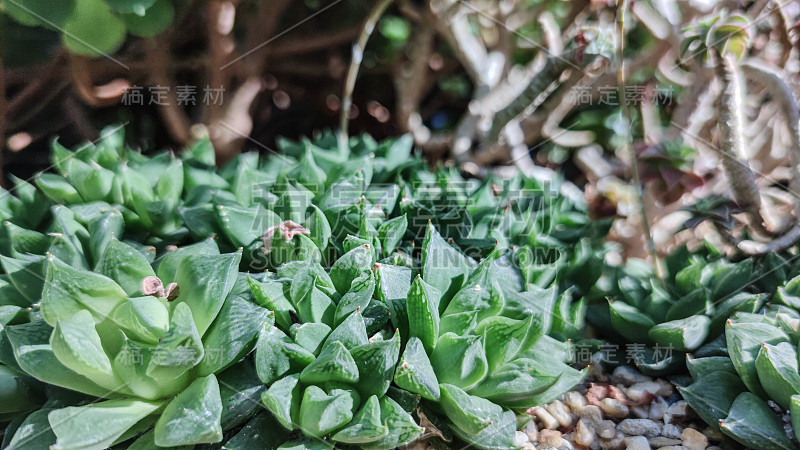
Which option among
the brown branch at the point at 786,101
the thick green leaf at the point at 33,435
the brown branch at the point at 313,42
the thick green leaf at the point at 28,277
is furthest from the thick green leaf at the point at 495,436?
the brown branch at the point at 313,42

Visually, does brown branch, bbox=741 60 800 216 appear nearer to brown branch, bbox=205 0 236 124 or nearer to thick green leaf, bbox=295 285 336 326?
thick green leaf, bbox=295 285 336 326

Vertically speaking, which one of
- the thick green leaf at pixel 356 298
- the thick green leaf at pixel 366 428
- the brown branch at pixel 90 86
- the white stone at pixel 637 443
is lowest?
the white stone at pixel 637 443

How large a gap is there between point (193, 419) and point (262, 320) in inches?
6.4

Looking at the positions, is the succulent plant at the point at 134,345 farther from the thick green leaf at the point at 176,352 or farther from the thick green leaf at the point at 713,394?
the thick green leaf at the point at 713,394

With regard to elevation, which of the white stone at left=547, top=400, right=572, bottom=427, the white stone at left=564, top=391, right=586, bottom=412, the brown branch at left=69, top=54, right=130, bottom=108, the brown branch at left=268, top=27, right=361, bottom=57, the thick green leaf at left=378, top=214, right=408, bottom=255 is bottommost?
the white stone at left=547, top=400, right=572, bottom=427

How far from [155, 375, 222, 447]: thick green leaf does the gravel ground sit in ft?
1.67

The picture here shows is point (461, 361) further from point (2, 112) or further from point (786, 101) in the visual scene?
point (2, 112)

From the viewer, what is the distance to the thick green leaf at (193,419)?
2.60 ft

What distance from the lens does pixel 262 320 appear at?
88 centimetres

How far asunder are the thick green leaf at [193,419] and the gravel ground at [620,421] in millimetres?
508

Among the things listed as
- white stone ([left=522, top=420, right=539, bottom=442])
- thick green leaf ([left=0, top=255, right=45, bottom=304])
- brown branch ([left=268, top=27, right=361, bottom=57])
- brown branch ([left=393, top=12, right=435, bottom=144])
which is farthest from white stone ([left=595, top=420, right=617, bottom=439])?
brown branch ([left=268, top=27, right=361, bottom=57])

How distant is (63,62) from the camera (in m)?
1.73

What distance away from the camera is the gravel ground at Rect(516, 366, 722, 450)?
1032mm

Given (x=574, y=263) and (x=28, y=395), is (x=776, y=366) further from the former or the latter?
(x=28, y=395)
